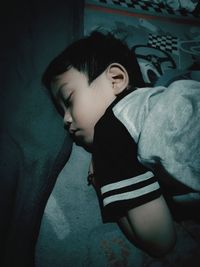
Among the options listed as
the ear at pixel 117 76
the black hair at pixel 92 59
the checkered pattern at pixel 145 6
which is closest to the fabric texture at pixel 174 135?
the ear at pixel 117 76

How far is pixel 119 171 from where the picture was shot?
787mm

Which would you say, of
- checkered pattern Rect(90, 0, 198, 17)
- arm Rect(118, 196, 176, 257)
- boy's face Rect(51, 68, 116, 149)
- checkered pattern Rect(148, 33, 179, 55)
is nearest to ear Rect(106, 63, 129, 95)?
boy's face Rect(51, 68, 116, 149)

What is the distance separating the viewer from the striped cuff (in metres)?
0.75

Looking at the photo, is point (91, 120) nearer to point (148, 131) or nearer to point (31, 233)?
point (148, 131)

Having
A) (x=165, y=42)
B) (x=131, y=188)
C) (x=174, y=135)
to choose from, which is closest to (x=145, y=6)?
(x=165, y=42)

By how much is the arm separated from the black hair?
1.83 feet

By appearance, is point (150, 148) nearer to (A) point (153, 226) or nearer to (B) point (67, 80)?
(A) point (153, 226)

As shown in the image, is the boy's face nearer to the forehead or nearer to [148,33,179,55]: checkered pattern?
the forehead

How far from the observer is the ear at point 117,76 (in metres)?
0.97

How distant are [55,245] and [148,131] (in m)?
0.54

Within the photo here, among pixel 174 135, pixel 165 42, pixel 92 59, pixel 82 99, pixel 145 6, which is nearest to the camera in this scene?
pixel 174 135

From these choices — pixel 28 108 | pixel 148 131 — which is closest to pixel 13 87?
pixel 28 108

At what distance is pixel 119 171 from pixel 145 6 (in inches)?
73.0

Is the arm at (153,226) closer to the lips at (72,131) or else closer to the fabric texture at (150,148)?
the fabric texture at (150,148)
